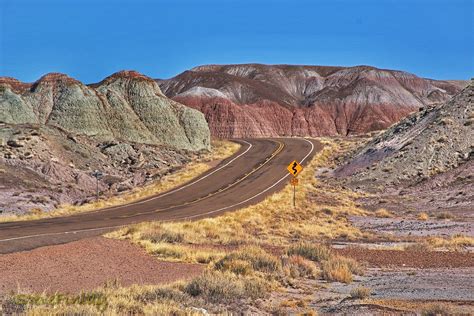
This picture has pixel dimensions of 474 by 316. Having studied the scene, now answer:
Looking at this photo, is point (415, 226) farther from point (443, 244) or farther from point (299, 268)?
point (299, 268)

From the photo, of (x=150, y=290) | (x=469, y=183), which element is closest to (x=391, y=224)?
(x=469, y=183)

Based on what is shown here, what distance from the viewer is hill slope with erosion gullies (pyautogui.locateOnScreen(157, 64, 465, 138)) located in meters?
126

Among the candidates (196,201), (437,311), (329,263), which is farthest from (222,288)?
(196,201)

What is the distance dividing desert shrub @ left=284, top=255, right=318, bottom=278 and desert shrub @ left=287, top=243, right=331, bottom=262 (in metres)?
1.20

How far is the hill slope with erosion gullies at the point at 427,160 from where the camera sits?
40.4m

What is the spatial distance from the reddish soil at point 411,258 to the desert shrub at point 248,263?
4.03m

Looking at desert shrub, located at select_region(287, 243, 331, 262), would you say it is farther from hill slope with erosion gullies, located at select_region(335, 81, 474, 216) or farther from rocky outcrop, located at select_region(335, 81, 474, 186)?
rocky outcrop, located at select_region(335, 81, 474, 186)

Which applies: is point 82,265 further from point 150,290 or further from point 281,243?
point 281,243

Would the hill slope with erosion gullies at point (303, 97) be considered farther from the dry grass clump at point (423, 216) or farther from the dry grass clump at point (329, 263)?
the dry grass clump at point (329, 263)

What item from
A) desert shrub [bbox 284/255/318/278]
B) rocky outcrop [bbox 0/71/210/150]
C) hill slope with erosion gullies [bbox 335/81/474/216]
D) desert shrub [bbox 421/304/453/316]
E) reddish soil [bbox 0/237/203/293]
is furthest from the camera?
rocky outcrop [bbox 0/71/210/150]

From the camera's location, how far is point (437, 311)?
10117 mm

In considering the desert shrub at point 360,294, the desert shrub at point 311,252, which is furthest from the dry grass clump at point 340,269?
the desert shrub at point 360,294

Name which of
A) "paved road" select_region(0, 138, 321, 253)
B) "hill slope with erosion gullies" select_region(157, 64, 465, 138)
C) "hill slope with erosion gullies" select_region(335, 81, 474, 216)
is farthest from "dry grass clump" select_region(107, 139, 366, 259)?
"hill slope with erosion gullies" select_region(157, 64, 465, 138)

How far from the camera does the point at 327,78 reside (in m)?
175
